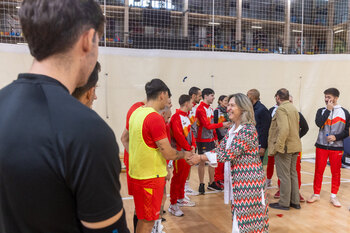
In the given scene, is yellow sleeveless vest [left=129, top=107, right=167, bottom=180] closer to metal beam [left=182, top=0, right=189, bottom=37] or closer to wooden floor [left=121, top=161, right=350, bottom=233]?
wooden floor [left=121, top=161, right=350, bottom=233]

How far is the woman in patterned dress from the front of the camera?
7.79 ft

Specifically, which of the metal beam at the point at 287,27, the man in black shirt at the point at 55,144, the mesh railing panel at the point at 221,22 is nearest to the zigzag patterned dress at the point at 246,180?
the man in black shirt at the point at 55,144

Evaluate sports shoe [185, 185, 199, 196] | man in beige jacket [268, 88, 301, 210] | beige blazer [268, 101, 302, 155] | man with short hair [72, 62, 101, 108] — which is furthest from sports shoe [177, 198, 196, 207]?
man with short hair [72, 62, 101, 108]

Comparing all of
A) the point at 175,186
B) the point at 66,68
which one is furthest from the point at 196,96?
the point at 66,68

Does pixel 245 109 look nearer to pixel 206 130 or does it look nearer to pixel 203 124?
pixel 203 124

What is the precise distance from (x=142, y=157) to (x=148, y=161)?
0.06 meters

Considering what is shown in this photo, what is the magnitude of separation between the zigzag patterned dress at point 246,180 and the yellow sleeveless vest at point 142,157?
21.1 inches

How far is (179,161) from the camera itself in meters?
3.71

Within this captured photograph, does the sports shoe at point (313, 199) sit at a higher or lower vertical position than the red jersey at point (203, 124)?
lower

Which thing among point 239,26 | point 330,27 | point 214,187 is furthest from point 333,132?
point 239,26

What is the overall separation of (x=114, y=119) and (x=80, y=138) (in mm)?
5580

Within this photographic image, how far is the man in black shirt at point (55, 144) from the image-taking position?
0.57 meters

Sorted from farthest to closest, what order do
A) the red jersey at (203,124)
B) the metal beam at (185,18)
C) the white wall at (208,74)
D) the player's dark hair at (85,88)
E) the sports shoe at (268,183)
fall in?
1. the metal beam at (185,18)
2. the white wall at (208,74)
3. the sports shoe at (268,183)
4. the red jersey at (203,124)
5. the player's dark hair at (85,88)

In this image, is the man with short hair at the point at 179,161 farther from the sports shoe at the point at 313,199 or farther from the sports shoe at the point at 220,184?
the sports shoe at the point at 313,199
